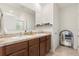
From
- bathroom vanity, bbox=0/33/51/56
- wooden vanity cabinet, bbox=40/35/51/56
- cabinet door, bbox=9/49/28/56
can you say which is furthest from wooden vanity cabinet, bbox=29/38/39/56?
wooden vanity cabinet, bbox=40/35/51/56

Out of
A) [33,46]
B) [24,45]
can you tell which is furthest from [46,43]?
[24,45]

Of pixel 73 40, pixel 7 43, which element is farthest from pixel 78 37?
pixel 7 43

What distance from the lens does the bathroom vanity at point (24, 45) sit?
51.1 inches

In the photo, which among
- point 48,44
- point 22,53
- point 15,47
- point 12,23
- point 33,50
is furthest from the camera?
point 48,44

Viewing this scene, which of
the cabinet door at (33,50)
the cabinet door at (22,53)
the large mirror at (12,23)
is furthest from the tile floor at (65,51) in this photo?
the large mirror at (12,23)

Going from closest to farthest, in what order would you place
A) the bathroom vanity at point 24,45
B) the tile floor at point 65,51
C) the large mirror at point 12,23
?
1. the bathroom vanity at point 24,45
2. the large mirror at point 12,23
3. the tile floor at point 65,51

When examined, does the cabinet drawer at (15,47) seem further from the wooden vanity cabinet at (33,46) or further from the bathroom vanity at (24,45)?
the wooden vanity cabinet at (33,46)

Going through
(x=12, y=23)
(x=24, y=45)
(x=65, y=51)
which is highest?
(x=12, y=23)

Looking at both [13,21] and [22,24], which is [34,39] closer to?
[22,24]

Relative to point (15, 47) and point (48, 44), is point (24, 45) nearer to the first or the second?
point (15, 47)

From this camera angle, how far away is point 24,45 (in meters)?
1.61

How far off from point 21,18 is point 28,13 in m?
0.16

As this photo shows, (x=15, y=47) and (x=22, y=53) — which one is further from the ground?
(x=15, y=47)

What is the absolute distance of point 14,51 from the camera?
1.42 metres
